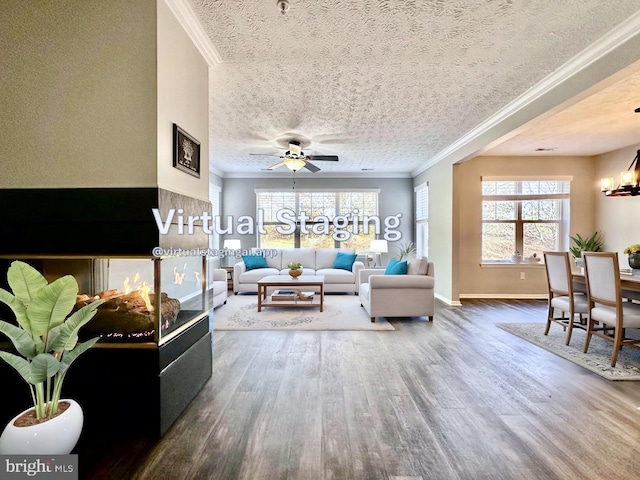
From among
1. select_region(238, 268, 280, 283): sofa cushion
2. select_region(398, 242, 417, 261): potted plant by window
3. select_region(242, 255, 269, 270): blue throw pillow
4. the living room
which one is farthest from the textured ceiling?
select_region(398, 242, 417, 261): potted plant by window

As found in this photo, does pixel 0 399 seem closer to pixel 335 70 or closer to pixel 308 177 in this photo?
pixel 335 70

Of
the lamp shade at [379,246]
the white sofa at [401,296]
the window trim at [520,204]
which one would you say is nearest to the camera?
the white sofa at [401,296]

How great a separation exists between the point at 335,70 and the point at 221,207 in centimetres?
543

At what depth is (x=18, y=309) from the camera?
58.3 inches

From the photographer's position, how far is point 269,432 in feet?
6.14

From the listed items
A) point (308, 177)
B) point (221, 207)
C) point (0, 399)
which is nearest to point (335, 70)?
point (0, 399)

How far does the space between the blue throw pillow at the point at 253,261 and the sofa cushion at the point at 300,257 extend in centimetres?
47

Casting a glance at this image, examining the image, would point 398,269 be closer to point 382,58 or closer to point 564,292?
point 564,292

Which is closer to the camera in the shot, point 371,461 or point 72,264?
point 371,461

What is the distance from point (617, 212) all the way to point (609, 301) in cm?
350

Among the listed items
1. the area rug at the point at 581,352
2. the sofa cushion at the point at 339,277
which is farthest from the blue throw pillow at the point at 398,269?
the sofa cushion at the point at 339,277

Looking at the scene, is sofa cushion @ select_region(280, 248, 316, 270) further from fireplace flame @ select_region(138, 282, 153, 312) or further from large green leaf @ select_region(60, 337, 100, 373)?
large green leaf @ select_region(60, 337, 100, 373)

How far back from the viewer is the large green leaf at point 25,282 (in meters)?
1.48

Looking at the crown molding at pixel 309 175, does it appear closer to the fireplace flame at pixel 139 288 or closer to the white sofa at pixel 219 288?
the white sofa at pixel 219 288
